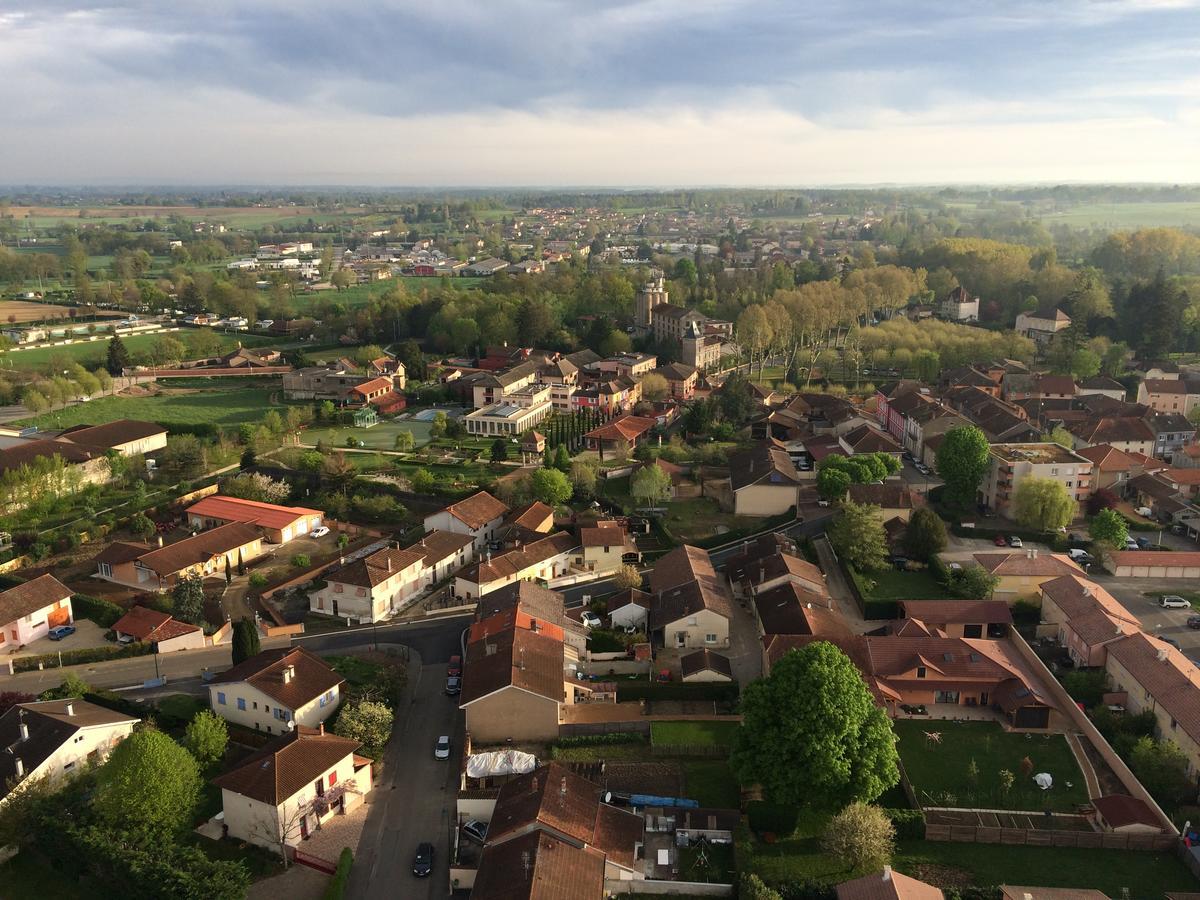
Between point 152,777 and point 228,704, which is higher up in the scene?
point 152,777

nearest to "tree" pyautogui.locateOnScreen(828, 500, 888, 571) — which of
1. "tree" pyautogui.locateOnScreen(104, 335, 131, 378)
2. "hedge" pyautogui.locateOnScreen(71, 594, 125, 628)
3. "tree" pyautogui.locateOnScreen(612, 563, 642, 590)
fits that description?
"tree" pyautogui.locateOnScreen(612, 563, 642, 590)

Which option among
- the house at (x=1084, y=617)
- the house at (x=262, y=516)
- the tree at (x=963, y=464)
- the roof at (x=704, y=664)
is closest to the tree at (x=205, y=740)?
the roof at (x=704, y=664)

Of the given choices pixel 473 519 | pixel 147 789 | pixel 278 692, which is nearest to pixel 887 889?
pixel 147 789

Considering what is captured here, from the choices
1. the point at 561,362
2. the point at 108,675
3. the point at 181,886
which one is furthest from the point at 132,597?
the point at 561,362

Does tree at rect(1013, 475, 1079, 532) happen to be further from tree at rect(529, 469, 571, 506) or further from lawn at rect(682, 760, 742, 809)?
lawn at rect(682, 760, 742, 809)

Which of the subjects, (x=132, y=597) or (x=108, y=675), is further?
(x=132, y=597)

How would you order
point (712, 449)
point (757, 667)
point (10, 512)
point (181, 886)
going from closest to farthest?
point (181, 886), point (757, 667), point (10, 512), point (712, 449)

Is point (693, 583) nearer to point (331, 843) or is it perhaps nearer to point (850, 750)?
point (850, 750)

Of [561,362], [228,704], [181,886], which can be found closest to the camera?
[181,886]
